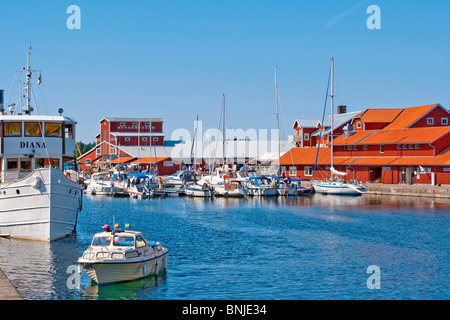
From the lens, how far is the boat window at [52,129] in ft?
121

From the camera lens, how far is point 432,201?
63.7m

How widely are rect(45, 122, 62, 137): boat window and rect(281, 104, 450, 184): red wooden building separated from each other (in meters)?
48.7

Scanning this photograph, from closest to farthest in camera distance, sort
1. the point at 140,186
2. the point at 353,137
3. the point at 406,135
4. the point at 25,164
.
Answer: the point at 25,164 < the point at 140,186 < the point at 406,135 < the point at 353,137

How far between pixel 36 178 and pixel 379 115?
72.6 metres

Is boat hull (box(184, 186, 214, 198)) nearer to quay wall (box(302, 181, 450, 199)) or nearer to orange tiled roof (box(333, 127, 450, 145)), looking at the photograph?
quay wall (box(302, 181, 450, 199))

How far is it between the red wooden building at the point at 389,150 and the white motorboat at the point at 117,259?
53.4 metres

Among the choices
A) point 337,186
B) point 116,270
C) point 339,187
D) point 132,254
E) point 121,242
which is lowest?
point 116,270

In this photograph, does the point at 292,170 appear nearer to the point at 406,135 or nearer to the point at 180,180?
the point at 180,180

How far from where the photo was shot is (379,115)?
313ft

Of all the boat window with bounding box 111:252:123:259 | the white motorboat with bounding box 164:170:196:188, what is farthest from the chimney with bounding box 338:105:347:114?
the boat window with bounding box 111:252:123:259

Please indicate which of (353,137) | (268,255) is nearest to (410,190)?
(353,137)

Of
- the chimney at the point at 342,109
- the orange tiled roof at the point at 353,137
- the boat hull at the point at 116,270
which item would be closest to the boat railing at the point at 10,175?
the boat hull at the point at 116,270

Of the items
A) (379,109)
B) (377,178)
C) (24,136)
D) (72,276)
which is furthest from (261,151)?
(72,276)
